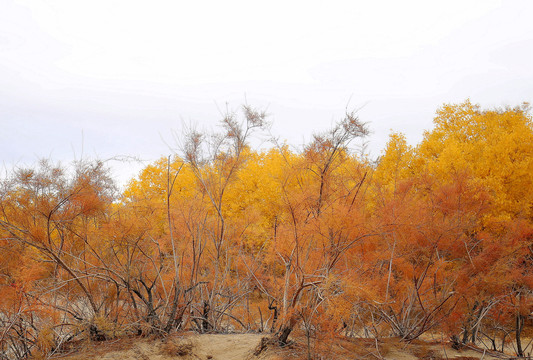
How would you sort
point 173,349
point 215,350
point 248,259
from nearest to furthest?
point 173,349 < point 215,350 < point 248,259

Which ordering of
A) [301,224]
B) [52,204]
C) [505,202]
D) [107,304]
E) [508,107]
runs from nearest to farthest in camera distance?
[52,204], [301,224], [107,304], [505,202], [508,107]

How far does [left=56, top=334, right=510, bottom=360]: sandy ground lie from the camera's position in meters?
7.14

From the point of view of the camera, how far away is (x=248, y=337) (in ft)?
26.7

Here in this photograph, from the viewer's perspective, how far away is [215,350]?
7.66m

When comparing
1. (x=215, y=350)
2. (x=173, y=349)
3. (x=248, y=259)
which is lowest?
(x=215, y=350)

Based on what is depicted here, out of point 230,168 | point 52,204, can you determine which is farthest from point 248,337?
Result: point 52,204

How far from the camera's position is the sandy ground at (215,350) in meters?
7.14

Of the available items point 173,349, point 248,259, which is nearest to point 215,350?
point 173,349

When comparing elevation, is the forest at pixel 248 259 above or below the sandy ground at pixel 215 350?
above

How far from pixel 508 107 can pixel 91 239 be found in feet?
72.8

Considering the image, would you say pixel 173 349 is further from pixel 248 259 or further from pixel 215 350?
pixel 248 259

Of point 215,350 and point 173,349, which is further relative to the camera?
point 215,350

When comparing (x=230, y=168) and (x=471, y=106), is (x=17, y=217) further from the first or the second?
(x=471, y=106)

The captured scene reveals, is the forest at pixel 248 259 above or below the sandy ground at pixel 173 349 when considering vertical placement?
above
